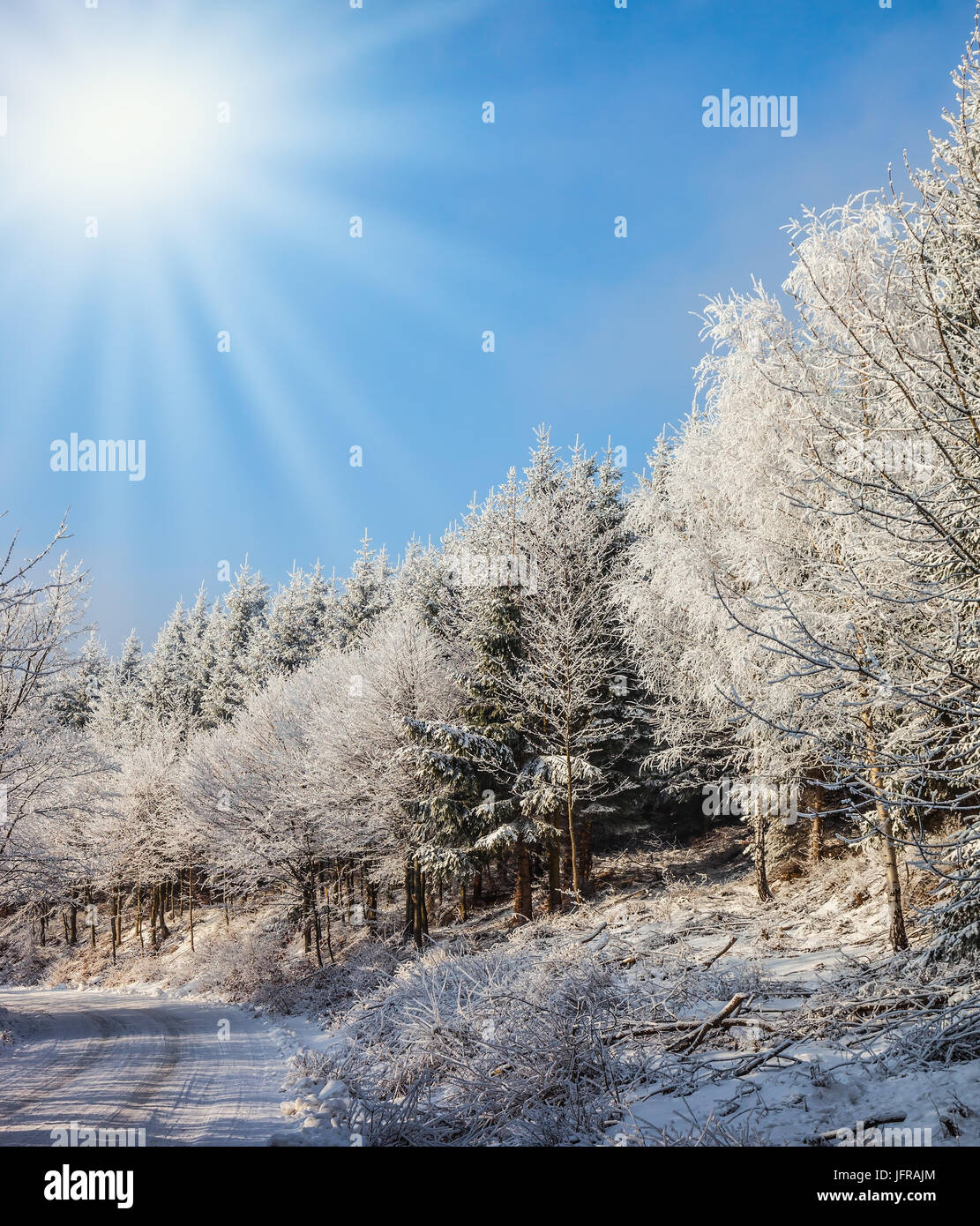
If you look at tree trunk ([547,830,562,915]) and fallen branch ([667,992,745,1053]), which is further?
tree trunk ([547,830,562,915])

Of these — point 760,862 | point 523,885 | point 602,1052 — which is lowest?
point 523,885

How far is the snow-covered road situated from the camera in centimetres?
718

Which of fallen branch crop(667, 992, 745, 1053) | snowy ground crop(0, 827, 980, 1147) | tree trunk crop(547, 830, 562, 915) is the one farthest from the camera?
tree trunk crop(547, 830, 562, 915)

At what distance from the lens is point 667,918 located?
45.4 ft

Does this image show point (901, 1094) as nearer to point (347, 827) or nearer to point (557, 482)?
point (347, 827)

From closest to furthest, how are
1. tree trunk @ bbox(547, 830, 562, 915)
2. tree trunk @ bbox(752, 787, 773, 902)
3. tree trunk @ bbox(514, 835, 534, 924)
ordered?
tree trunk @ bbox(752, 787, 773, 902)
tree trunk @ bbox(547, 830, 562, 915)
tree trunk @ bbox(514, 835, 534, 924)

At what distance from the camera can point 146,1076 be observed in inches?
396

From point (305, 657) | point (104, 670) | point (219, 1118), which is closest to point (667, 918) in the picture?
point (219, 1118)

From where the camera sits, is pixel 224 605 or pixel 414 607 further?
pixel 224 605

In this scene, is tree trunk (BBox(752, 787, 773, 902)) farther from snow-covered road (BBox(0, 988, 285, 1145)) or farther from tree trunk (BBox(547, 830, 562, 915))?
snow-covered road (BBox(0, 988, 285, 1145))

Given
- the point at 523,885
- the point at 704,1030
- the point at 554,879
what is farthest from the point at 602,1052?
the point at 554,879

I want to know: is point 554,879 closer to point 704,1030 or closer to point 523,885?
point 523,885

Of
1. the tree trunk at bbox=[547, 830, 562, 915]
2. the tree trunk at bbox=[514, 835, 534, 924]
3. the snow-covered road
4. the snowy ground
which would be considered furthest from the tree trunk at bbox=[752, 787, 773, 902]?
the snow-covered road
